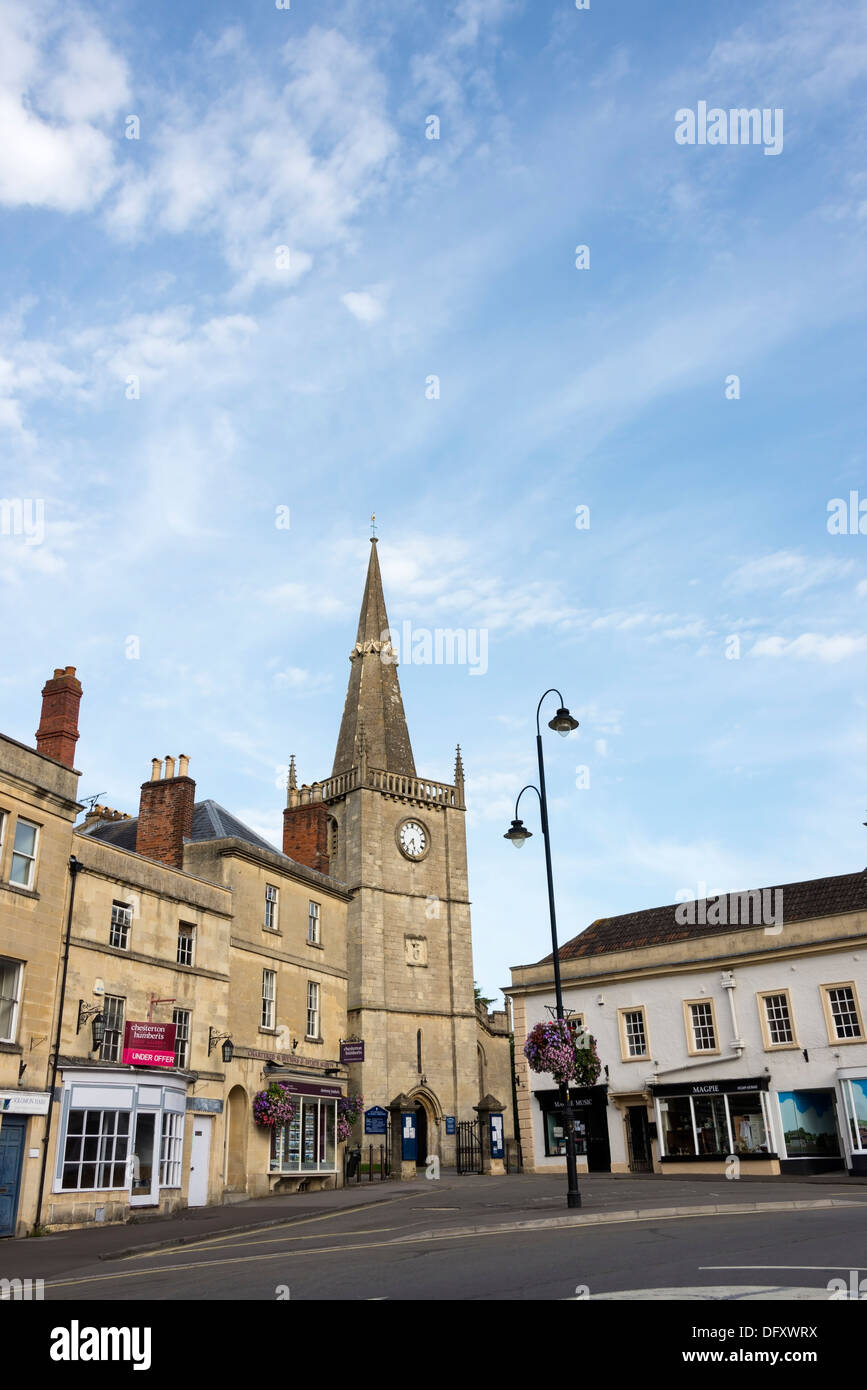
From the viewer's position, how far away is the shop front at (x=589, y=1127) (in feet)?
118

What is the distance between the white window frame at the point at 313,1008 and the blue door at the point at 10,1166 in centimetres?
1401

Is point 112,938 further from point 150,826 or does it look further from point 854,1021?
point 854,1021

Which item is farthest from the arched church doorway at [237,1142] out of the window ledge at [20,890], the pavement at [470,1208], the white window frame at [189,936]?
the window ledge at [20,890]

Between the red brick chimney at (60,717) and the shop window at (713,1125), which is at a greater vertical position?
the red brick chimney at (60,717)

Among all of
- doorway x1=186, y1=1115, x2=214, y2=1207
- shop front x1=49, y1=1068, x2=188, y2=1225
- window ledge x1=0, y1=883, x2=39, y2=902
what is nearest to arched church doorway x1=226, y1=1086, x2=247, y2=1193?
doorway x1=186, y1=1115, x2=214, y2=1207

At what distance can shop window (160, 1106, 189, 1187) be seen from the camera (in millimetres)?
25438

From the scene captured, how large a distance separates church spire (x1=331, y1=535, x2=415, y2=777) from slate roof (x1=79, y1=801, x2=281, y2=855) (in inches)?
767

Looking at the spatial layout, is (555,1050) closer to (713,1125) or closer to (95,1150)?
(95,1150)

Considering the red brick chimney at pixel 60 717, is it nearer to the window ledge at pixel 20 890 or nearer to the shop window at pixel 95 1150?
the window ledge at pixel 20 890

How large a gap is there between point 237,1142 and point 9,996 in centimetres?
1039

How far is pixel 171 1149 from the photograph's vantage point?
84.7 feet

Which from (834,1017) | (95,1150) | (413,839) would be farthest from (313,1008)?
(413,839)
